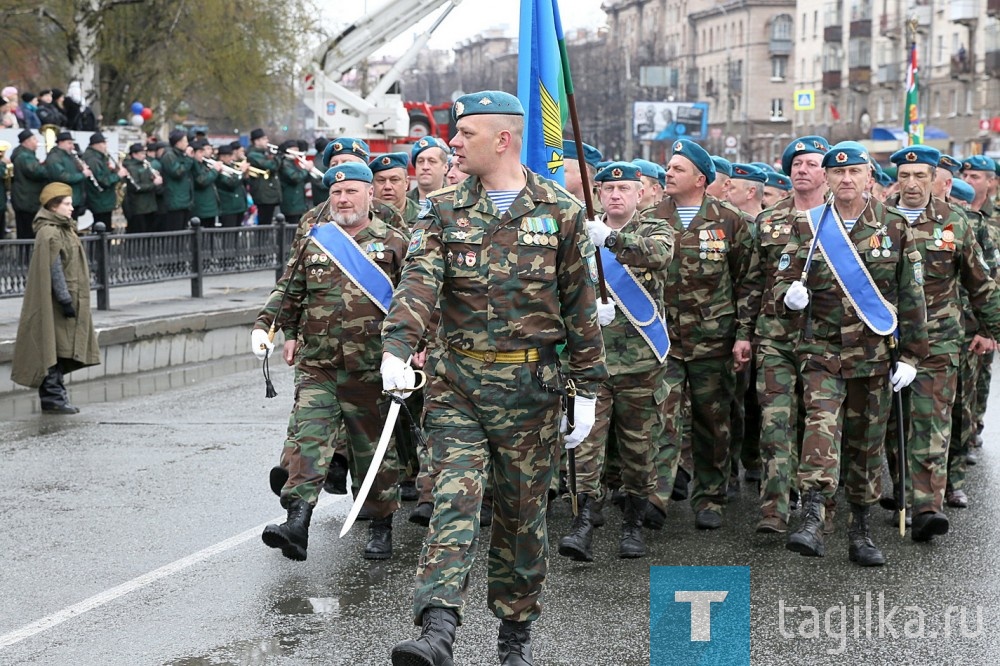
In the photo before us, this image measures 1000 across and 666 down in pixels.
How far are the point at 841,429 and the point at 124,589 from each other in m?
3.72

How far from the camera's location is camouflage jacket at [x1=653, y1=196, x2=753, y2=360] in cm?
A: 884

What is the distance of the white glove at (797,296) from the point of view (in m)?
8.00

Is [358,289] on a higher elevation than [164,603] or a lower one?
higher

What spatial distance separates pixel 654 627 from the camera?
6.74 m

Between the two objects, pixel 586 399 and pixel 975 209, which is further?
pixel 975 209

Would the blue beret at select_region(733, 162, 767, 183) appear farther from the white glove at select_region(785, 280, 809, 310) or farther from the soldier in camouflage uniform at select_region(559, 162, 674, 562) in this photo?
the white glove at select_region(785, 280, 809, 310)

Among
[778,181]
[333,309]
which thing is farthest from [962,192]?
[333,309]

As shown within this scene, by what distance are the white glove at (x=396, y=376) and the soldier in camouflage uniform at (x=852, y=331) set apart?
3.05 metres

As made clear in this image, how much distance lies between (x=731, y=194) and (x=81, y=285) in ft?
18.1

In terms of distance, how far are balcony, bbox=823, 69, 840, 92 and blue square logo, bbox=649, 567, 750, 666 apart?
3927 inches

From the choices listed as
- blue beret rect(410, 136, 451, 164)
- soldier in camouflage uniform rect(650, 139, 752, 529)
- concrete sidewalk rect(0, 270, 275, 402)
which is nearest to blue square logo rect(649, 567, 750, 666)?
soldier in camouflage uniform rect(650, 139, 752, 529)

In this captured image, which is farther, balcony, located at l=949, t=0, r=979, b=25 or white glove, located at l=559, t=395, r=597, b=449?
balcony, located at l=949, t=0, r=979, b=25

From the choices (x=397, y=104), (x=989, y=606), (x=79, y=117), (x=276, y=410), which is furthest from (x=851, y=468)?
(x=397, y=104)

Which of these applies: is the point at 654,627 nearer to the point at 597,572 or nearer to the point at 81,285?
the point at 597,572
